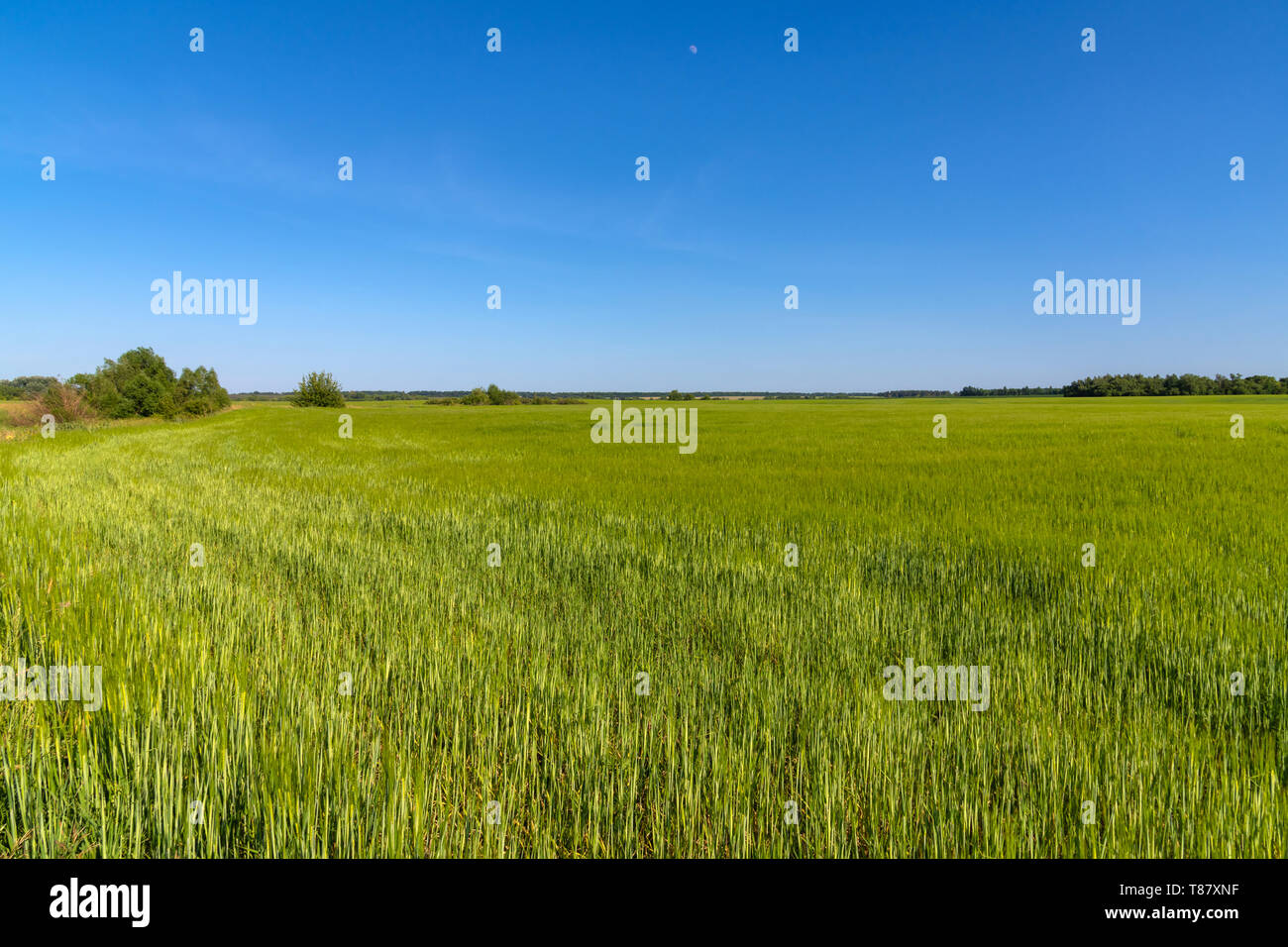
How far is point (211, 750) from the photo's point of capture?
235cm

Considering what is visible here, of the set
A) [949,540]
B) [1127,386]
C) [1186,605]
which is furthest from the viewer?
[1127,386]

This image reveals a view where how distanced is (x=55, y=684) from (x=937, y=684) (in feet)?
16.3

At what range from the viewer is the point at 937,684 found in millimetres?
3316

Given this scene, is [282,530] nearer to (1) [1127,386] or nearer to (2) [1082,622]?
(2) [1082,622]

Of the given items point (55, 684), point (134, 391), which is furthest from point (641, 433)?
point (134, 391)

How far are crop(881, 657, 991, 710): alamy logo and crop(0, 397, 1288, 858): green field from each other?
0.36 feet

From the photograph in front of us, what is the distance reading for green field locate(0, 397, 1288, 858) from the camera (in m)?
2.11

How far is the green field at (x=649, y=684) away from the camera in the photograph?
2.11 m
